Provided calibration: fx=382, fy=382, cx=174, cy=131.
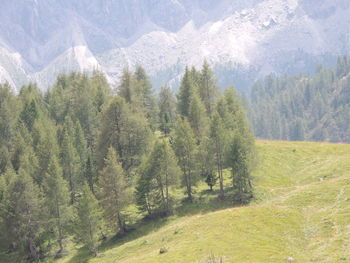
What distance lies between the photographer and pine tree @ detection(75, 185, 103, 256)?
5687 cm

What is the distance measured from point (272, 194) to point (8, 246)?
47.6m

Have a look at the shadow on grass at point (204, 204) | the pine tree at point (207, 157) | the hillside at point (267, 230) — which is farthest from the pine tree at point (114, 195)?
the pine tree at point (207, 157)

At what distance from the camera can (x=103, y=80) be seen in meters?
114

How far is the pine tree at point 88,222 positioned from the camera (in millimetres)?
56869

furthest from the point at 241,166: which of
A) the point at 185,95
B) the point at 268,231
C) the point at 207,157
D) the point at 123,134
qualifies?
the point at 185,95

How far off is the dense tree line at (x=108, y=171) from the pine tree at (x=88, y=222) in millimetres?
148

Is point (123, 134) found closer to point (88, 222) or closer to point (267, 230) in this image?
point (88, 222)

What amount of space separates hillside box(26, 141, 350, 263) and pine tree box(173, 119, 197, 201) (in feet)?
12.3

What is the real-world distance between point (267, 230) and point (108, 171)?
28989mm

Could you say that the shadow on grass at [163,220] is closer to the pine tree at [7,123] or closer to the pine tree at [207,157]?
the pine tree at [207,157]

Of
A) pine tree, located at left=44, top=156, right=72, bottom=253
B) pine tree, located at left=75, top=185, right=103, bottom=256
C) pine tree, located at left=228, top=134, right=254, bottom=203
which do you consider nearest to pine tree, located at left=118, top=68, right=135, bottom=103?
pine tree, located at left=44, top=156, right=72, bottom=253

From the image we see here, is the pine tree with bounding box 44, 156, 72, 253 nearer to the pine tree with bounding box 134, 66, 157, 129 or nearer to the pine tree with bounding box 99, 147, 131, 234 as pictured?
the pine tree with bounding box 99, 147, 131, 234

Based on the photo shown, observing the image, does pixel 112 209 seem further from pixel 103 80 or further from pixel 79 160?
pixel 103 80

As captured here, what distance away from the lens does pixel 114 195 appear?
61.9 m
